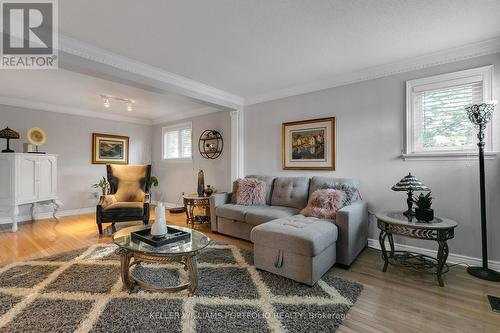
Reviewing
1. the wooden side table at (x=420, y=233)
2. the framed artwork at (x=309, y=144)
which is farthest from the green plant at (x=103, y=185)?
the wooden side table at (x=420, y=233)

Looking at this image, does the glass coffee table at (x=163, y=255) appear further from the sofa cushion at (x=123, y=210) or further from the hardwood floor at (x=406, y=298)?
the sofa cushion at (x=123, y=210)

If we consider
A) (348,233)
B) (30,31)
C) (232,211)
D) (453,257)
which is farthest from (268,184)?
(30,31)

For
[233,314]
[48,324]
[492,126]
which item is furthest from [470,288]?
[48,324]

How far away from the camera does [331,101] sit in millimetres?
3562

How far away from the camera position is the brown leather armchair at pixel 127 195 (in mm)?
3745

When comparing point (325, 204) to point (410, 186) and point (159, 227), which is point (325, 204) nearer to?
point (410, 186)

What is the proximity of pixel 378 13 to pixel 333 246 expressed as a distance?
86.1 inches

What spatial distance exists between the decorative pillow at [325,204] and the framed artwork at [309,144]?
2.40ft

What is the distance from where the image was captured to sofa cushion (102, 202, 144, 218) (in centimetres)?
369

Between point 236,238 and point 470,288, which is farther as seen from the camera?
point 236,238

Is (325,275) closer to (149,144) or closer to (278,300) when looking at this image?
(278,300)

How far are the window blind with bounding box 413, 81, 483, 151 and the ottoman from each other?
1.58m

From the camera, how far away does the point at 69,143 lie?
5.16 meters

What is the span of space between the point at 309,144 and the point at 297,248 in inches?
78.9
